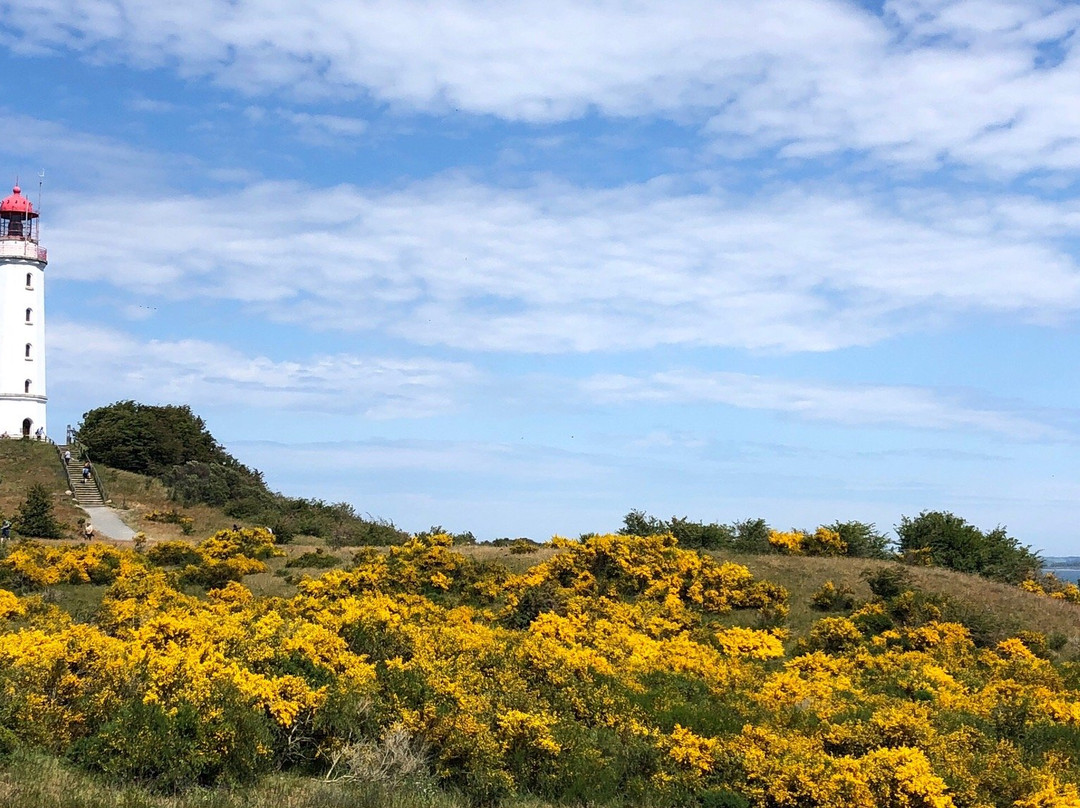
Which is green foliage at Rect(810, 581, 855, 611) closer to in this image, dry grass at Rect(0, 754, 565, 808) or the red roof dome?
dry grass at Rect(0, 754, 565, 808)

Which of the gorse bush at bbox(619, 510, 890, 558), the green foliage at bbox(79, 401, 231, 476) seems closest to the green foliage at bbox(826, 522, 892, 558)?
the gorse bush at bbox(619, 510, 890, 558)

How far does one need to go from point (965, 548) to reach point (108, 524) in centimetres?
3458

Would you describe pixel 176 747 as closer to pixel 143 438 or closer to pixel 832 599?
pixel 832 599

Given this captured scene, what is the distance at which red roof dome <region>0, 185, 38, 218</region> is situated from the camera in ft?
185

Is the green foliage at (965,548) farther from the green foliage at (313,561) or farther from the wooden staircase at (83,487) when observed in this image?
the wooden staircase at (83,487)

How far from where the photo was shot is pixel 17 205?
5659 centimetres

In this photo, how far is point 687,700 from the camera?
47.9ft

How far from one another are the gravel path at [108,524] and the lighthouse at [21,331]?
42.3 feet

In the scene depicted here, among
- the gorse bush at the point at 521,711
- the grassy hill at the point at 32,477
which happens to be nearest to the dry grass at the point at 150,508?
the grassy hill at the point at 32,477

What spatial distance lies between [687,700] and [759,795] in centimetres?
339

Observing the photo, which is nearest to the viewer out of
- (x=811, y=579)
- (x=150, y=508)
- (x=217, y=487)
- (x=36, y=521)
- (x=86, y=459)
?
(x=811, y=579)

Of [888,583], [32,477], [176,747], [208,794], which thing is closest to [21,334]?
[32,477]

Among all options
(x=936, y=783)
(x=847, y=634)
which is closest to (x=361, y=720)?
(x=936, y=783)

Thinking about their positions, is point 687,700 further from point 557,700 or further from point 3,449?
point 3,449
